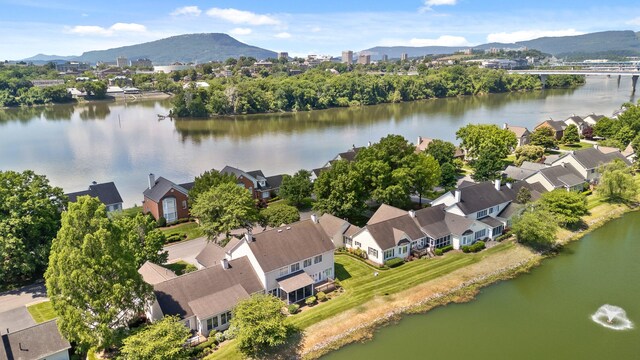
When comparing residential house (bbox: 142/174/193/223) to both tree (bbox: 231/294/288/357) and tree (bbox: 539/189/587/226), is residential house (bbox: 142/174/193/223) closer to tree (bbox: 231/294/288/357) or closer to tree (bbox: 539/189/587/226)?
tree (bbox: 231/294/288/357)

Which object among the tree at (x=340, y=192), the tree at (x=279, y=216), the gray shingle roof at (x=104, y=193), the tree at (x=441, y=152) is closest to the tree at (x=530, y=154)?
the tree at (x=441, y=152)

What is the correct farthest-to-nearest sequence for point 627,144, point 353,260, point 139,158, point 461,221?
point 139,158
point 627,144
point 461,221
point 353,260

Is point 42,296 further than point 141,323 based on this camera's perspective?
Yes

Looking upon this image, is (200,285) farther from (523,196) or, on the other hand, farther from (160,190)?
(523,196)

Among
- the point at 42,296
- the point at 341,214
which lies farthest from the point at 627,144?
the point at 42,296

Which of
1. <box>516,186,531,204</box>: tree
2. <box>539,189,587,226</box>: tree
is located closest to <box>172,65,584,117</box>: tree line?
<box>516,186,531,204</box>: tree

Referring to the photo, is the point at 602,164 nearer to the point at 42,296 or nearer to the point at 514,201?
the point at 514,201
